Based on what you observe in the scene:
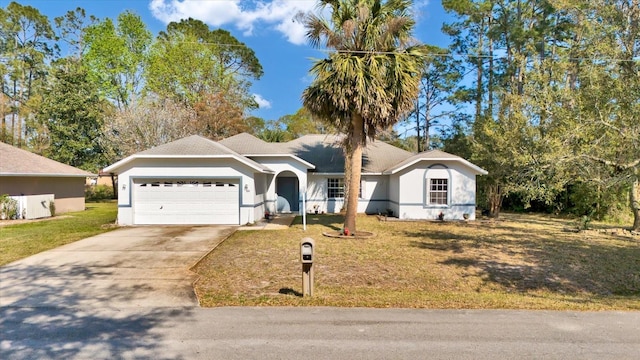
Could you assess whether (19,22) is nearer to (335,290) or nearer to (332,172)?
(332,172)

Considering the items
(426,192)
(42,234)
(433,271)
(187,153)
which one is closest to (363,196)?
(426,192)

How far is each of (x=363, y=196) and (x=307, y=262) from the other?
15657 mm

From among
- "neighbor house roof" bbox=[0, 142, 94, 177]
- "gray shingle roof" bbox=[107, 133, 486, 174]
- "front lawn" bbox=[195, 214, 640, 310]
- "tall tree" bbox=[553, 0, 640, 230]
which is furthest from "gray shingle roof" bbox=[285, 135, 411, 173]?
"neighbor house roof" bbox=[0, 142, 94, 177]

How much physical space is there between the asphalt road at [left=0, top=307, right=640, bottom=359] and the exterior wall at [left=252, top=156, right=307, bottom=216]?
1329 cm

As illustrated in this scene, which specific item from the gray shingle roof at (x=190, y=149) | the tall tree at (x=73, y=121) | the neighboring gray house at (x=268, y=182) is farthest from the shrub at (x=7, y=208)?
the tall tree at (x=73, y=121)

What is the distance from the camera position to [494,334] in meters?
4.68

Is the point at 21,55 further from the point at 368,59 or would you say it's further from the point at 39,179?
the point at 368,59

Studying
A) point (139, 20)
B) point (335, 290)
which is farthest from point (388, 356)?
point (139, 20)

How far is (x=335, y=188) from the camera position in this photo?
70.9 ft

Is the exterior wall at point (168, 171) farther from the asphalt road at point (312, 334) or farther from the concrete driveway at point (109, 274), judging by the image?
the asphalt road at point (312, 334)

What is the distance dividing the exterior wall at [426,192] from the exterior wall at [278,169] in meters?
5.17

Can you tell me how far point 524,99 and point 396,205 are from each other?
7.76 m

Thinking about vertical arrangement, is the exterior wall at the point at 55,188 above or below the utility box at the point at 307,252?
above

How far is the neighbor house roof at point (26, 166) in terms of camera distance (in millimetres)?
17328
